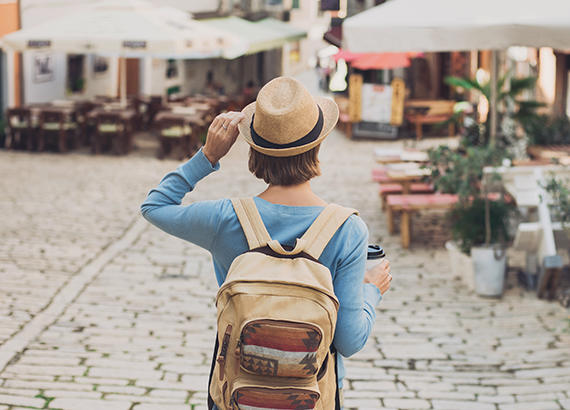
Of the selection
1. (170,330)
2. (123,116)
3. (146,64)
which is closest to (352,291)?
(170,330)

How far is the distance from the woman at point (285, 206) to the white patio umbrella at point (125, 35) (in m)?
12.8

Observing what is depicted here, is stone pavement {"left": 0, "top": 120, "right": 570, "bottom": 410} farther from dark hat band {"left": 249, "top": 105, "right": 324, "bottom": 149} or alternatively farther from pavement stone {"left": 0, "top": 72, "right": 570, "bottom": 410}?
dark hat band {"left": 249, "top": 105, "right": 324, "bottom": 149}

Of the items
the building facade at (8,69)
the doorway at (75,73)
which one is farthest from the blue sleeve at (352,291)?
the doorway at (75,73)

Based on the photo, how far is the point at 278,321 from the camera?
251 centimetres

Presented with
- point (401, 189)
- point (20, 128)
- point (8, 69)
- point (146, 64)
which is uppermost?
point (8, 69)

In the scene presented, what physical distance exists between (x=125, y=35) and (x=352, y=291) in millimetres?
13702

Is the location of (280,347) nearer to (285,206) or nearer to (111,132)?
(285,206)

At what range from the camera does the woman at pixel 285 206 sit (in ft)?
8.83

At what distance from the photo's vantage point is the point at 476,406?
5371mm

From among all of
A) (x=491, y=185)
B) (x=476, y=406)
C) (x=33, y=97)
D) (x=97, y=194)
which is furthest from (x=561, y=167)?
(x=33, y=97)

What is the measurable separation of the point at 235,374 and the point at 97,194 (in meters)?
10.5

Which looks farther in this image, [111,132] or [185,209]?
[111,132]

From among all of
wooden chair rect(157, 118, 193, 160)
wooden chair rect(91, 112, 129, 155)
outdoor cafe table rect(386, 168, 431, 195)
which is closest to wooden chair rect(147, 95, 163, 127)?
wooden chair rect(91, 112, 129, 155)

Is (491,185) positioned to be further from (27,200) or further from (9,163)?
(9,163)
